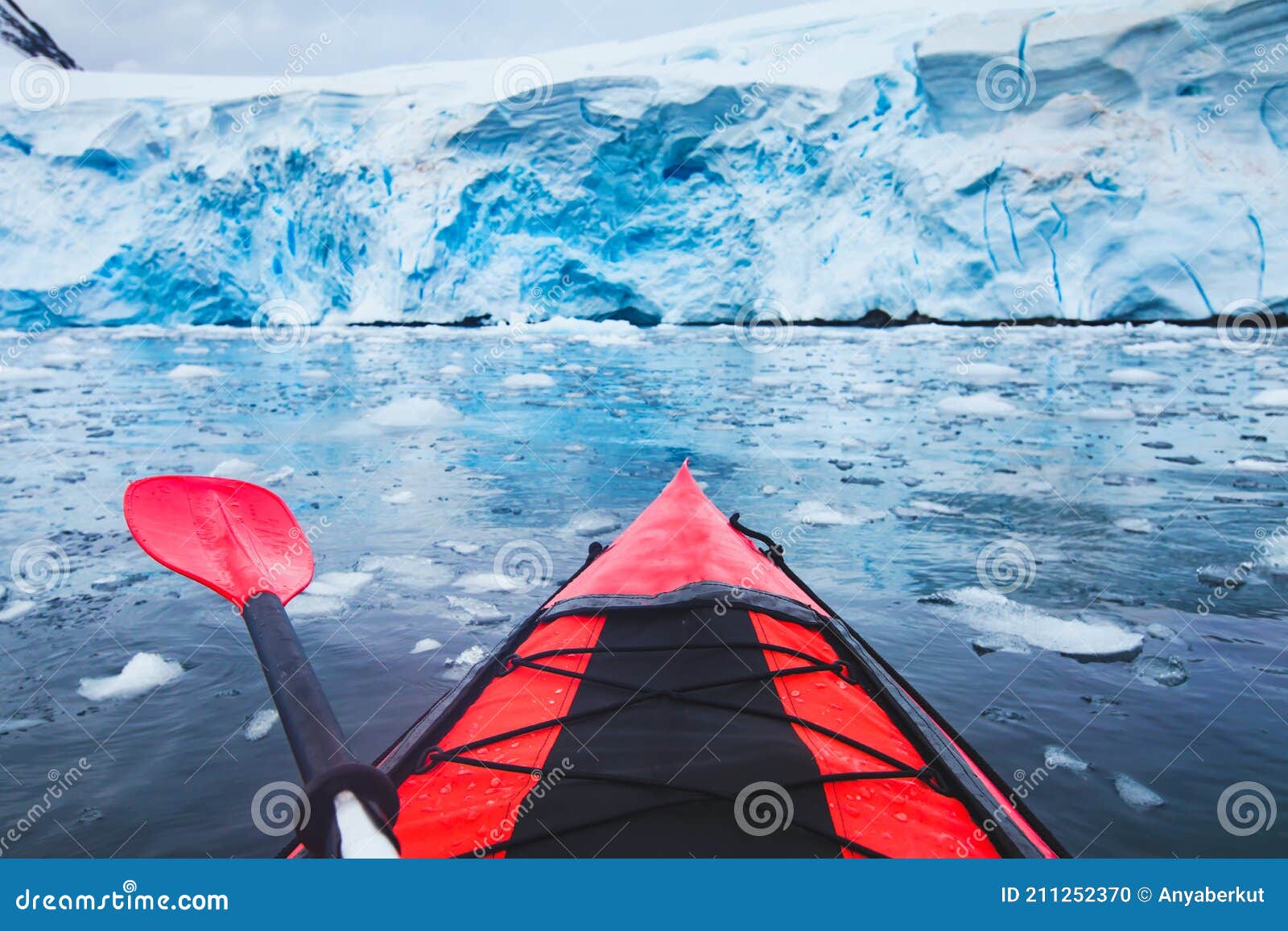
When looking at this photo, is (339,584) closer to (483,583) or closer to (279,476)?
(483,583)

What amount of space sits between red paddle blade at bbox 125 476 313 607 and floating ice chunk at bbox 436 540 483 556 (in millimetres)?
1060

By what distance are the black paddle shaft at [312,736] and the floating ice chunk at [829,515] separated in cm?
247

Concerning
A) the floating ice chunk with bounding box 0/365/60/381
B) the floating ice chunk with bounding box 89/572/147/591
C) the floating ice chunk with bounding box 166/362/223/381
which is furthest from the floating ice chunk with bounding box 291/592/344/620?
the floating ice chunk with bounding box 0/365/60/381

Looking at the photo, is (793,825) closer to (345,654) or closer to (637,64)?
(345,654)

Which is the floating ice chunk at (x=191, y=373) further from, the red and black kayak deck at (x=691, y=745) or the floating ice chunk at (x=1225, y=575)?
the floating ice chunk at (x=1225, y=575)

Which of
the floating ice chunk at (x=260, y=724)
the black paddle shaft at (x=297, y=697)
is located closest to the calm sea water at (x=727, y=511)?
the floating ice chunk at (x=260, y=724)

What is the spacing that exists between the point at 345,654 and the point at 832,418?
4728mm

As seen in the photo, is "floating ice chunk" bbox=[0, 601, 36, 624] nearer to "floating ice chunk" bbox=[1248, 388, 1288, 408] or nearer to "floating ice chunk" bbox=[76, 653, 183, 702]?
"floating ice chunk" bbox=[76, 653, 183, 702]

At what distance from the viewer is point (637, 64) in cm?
1936

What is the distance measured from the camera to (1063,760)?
172 centimetres

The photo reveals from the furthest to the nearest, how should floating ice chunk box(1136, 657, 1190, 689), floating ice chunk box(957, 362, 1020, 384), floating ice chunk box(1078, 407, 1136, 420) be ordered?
floating ice chunk box(957, 362, 1020, 384), floating ice chunk box(1078, 407, 1136, 420), floating ice chunk box(1136, 657, 1190, 689)

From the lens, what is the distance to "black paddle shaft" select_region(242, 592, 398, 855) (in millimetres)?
993

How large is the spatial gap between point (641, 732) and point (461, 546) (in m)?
2.04

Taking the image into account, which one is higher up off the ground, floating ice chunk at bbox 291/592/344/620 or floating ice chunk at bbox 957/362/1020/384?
floating ice chunk at bbox 291/592/344/620
